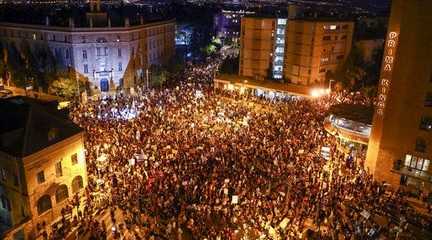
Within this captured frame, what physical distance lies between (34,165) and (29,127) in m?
2.21

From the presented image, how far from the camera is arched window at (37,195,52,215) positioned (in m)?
22.2

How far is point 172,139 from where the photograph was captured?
98.9 ft

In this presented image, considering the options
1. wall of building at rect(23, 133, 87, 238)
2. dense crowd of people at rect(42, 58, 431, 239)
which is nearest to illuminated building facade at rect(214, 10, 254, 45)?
dense crowd of people at rect(42, 58, 431, 239)

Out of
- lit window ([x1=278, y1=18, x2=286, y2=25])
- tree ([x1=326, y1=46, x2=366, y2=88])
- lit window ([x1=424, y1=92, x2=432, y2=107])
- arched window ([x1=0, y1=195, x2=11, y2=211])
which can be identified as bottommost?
arched window ([x1=0, y1=195, x2=11, y2=211])

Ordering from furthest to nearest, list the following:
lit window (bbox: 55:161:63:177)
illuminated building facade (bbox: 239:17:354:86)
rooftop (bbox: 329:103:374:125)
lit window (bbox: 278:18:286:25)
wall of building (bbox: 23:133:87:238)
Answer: lit window (bbox: 278:18:286:25), illuminated building facade (bbox: 239:17:354:86), rooftop (bbox: 329:103:374:125), lit window (bbox: 55:161:63:177), wall of building (bbox: 23:133:87:238)

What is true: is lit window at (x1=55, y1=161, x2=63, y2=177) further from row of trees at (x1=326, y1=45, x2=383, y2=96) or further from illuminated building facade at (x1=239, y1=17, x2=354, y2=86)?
row of trees at (x1=326, y1=45, x2=383, y2=96)

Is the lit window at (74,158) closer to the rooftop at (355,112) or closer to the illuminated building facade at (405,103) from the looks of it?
the rooftop at (355,112)

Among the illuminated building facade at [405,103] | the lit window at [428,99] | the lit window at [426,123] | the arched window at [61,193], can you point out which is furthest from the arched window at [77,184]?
the lit window at [428,99]

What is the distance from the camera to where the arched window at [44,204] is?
72.8 ft

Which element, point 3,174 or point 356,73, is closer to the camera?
point 3,174

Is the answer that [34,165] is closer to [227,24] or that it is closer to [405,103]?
[405,103]

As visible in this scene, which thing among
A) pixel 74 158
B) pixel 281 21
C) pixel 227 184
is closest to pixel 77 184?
pixel 74 158

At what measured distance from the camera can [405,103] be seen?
82.4ft

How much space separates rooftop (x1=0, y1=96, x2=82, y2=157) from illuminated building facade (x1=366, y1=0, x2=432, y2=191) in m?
21.1
